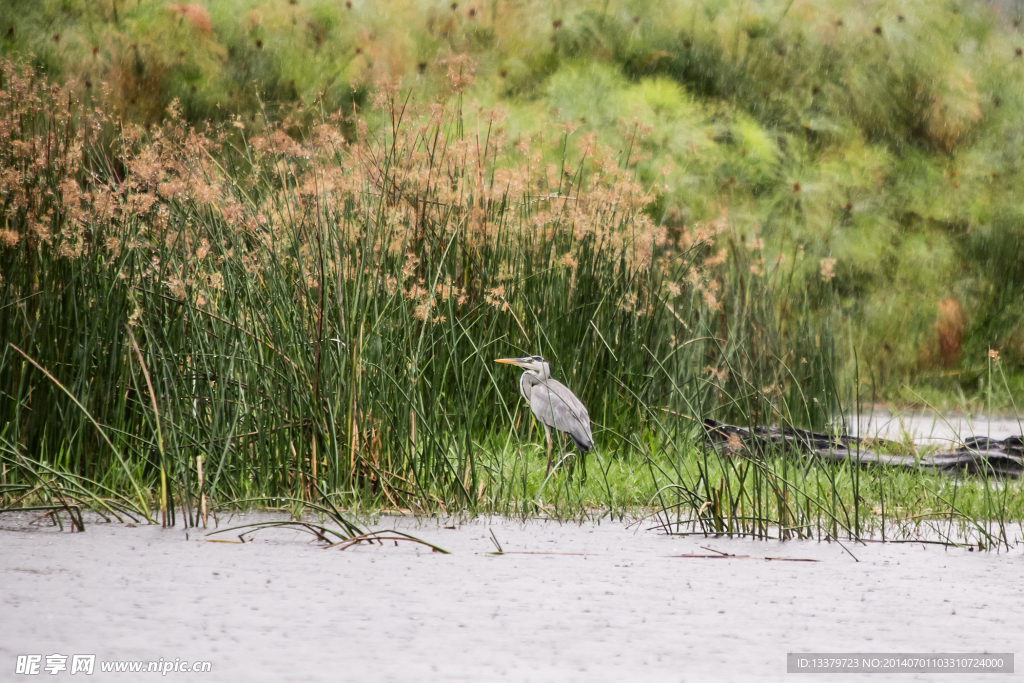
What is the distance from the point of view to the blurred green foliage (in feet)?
34.1

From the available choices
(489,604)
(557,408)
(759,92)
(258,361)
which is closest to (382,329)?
(258,361)

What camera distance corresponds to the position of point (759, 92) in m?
11.4

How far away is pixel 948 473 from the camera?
15.1ft

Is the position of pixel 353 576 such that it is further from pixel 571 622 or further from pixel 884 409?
pixel 884 409

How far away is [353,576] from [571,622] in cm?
58

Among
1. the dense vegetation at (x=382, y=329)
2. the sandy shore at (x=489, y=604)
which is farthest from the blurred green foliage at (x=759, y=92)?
the sandy shore at (x=489, y=604)

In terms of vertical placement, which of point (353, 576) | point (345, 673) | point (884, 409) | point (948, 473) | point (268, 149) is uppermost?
point (268, 149)

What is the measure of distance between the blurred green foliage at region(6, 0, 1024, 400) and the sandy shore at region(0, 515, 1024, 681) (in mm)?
7048

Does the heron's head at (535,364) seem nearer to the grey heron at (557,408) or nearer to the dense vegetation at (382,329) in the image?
the grey heron at (557,408)

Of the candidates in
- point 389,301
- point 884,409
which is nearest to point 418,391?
point 389,301

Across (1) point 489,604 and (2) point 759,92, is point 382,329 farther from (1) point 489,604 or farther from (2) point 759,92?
(2) point 759,92

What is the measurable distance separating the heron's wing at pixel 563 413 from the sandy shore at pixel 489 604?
717 millimetres

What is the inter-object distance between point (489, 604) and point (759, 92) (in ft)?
31.7

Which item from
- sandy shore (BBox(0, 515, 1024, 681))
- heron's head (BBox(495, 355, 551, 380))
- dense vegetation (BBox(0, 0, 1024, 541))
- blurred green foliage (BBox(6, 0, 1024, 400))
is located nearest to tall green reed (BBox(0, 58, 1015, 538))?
dense vegetation (BBox(0, 0, 1024, 541))
